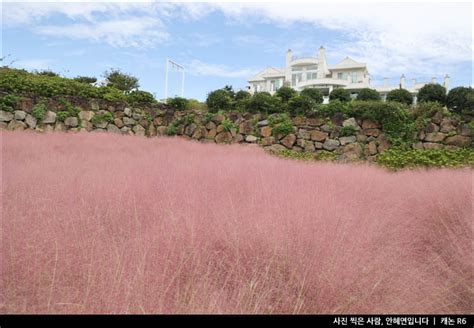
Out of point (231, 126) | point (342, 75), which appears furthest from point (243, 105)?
point (342, 75)

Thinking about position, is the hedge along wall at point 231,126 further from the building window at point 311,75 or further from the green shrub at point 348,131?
the building window at point 311,75

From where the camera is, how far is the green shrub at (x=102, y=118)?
8.30 metres

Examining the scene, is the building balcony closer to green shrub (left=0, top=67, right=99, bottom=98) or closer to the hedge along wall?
the hedge along wall

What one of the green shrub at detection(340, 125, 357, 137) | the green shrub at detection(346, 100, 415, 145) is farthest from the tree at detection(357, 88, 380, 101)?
the green shrub at detection(340, 125, 357, 137)

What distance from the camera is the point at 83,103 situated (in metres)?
8.27

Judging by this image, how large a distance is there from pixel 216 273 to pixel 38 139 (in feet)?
17.7

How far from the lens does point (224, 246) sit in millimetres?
1870

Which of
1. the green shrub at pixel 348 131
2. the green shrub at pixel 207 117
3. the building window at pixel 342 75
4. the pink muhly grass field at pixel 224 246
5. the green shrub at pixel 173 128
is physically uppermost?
the building window at pixel 342 75

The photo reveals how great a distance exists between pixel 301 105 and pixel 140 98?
4.72 metres

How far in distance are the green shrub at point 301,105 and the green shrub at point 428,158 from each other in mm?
2193

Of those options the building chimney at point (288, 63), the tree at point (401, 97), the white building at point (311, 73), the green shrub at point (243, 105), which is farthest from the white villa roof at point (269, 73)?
the green shrub at point (243, 105)

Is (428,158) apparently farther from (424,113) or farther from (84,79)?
(84,79)

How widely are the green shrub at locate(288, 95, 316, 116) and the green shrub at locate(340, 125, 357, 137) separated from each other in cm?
104

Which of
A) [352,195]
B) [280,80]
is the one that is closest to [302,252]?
[352,195]
